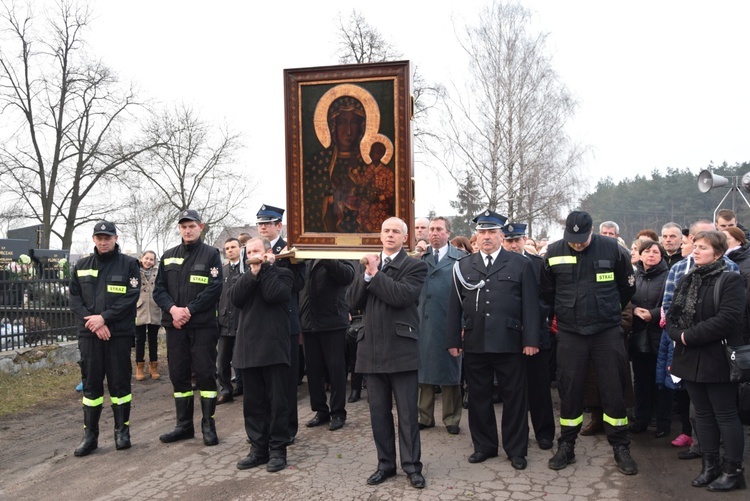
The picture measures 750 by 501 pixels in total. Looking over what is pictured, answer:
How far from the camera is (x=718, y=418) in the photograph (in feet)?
16.2

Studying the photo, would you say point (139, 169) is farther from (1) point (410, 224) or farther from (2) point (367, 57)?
(1) point (410, 224)

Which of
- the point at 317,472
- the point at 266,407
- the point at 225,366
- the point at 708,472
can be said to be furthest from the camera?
the point at 225,366

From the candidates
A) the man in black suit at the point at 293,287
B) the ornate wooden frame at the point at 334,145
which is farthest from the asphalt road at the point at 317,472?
the ornate wooden frame at the point at 334,145

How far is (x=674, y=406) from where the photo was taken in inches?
279

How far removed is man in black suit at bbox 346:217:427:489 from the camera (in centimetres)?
496

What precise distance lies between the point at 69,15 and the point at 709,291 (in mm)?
28222

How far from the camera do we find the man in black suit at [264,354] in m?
5.40

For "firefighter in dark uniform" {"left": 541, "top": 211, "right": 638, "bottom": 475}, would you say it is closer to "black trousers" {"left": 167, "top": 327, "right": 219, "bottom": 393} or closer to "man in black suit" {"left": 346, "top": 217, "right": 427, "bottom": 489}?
"man in black suit" {"left": 346, "top": 217, "right": 427, "bottom": 489}

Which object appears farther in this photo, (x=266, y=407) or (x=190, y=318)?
(x=190, y=318)

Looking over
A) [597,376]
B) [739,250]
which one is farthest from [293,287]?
[739,250]

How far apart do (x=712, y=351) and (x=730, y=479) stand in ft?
3.16

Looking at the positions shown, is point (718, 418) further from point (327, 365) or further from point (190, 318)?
point (190, 318)

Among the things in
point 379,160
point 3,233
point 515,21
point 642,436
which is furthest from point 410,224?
point 3,233

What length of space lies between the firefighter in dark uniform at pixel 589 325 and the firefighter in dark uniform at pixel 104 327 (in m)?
4.11
